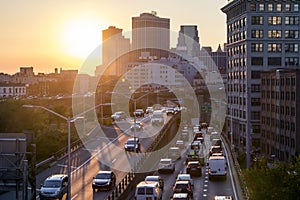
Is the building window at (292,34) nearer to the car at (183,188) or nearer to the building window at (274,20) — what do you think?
the building window at (274,20)

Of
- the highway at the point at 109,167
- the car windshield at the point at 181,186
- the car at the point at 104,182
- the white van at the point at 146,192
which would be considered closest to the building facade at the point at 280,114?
the highway at the point at 109,167

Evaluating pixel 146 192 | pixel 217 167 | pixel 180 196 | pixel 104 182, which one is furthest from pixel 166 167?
pixel 180 196

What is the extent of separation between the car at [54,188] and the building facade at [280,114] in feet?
103

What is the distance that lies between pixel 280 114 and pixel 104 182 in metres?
35.1

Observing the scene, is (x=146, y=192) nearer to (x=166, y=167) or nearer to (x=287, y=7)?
(x=166, y=167)

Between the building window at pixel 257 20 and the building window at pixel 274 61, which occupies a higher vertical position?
the building window at pixel 257 20

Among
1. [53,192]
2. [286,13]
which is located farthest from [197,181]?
[286,13]

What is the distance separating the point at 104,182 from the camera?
111 ft

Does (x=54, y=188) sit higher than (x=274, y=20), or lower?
lower

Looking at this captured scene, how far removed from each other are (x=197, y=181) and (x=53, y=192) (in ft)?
40.4

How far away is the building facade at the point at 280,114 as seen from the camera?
5769cm

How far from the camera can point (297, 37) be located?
81.6 metres

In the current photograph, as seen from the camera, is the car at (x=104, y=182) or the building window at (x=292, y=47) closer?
the car at (x=104, y=182)

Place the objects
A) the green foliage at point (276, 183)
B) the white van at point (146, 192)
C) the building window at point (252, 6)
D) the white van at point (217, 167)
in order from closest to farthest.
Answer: the green foliage at point (276, 183), the white van at point (146, 192), the white van at point (217, 167), the building window at point (252, 6)
